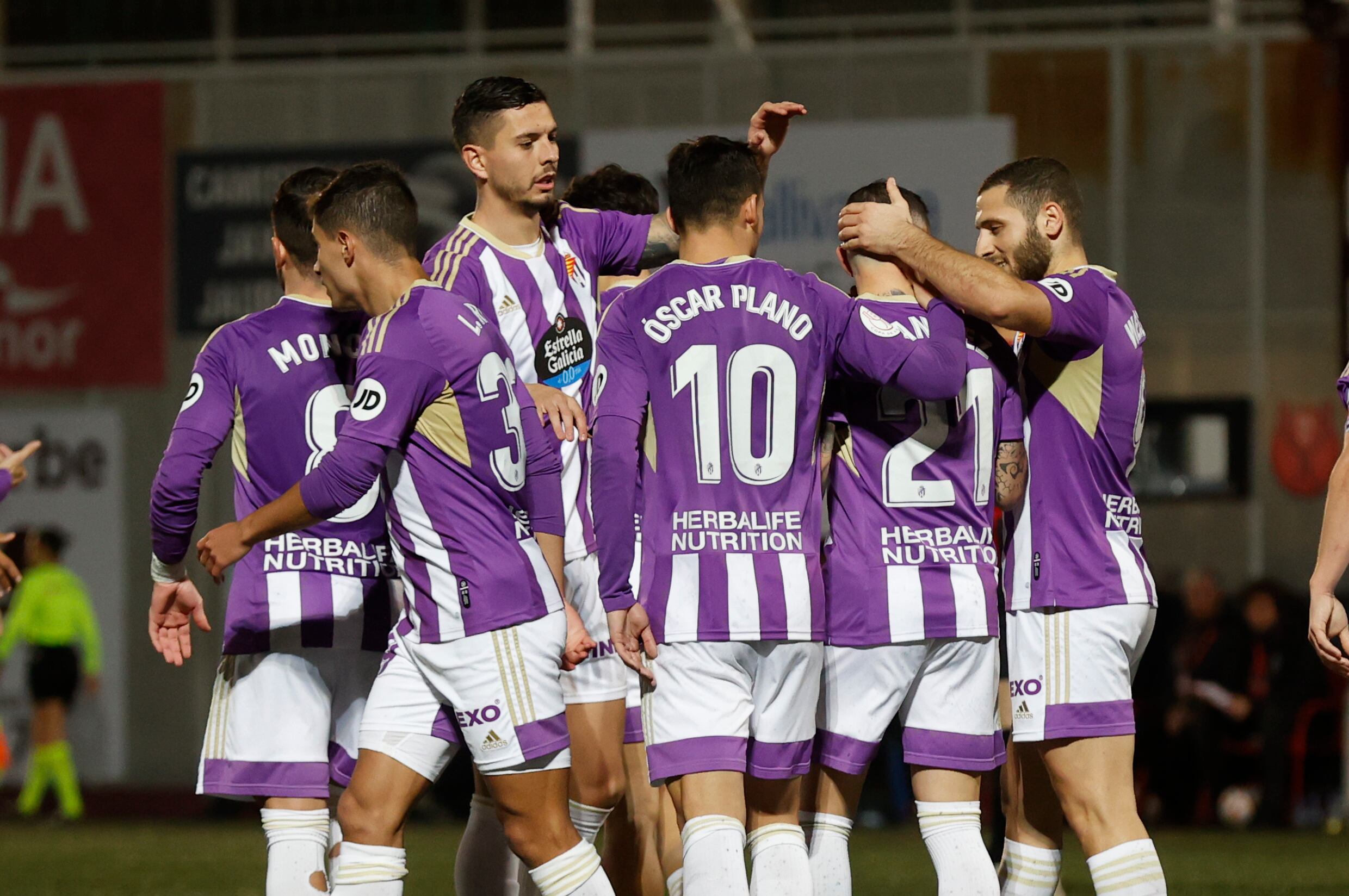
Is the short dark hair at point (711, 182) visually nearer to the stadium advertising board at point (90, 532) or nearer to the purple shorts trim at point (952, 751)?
the purple shorts trim at point (952, 751)

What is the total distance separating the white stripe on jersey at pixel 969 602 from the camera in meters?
4.84

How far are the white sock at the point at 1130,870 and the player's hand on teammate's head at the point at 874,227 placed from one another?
1.75m

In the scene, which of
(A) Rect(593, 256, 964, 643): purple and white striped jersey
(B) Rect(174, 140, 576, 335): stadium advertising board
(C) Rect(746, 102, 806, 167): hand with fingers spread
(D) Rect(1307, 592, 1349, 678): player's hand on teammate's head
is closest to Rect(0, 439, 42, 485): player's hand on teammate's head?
(A) Rect(593, 256, 964, 643): purple and white striped jersey

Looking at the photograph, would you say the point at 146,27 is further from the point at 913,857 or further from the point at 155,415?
the point at 913,857

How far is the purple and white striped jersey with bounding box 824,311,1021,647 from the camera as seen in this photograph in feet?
15.9

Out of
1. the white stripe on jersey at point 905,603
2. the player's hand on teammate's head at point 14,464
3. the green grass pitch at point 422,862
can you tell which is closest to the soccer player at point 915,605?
the white stripe on jersey at point 905,603

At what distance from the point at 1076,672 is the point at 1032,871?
28.0 inches

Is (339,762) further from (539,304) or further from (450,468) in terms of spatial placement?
(539,304)

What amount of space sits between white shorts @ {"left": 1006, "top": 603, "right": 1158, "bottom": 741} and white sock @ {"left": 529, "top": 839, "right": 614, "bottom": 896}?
4.22 ft

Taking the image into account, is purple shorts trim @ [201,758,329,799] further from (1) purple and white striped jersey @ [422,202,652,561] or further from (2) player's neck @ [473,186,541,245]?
(2) player's neck @ [473,186,541,245]

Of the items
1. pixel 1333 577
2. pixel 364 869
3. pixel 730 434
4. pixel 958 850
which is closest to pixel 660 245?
pixel 730 434

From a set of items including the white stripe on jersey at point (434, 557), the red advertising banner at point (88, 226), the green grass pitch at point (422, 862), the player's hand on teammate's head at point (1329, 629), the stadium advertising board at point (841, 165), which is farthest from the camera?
the red advertising banner at point (88, 226)

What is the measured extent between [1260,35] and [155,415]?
423 inches

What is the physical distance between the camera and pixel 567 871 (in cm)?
447
